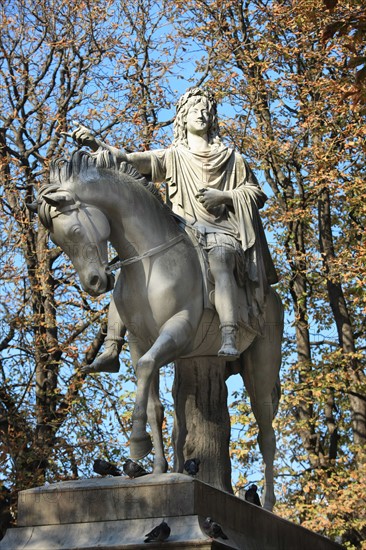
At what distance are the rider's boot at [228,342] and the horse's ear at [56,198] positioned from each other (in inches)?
58.0

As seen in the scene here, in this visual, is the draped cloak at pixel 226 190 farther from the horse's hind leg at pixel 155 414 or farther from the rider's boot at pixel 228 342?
the horse's hind leg at pixel 155 414

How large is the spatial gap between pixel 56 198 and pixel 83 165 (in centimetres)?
35

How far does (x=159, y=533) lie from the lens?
6355 mm

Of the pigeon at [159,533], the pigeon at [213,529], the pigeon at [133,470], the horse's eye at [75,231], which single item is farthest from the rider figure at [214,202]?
the pigeon at [159,533]

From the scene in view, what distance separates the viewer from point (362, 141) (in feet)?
51.8

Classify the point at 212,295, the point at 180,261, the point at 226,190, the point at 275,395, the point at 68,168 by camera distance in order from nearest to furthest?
1. the point at 68,168
2. the point at 180,261
3. the point at 212,295
4. the point at 226,190
5. the point at 275,395

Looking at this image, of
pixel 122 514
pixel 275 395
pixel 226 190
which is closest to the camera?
pixel 122 514

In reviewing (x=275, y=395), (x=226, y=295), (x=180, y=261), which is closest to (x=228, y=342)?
(x=226, y=295)

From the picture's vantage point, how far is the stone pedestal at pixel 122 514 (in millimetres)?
6602

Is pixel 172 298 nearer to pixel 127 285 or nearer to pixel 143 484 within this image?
pixel 127 285

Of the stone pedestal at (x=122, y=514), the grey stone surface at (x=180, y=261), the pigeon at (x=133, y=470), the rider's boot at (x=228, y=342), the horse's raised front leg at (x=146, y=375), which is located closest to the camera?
the stone pedestal at (x=122, y=514)

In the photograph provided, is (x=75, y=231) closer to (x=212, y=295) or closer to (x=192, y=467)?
(x=212, y=295)

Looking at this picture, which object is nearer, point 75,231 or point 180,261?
point 75,231

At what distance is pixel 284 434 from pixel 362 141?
4699mm
